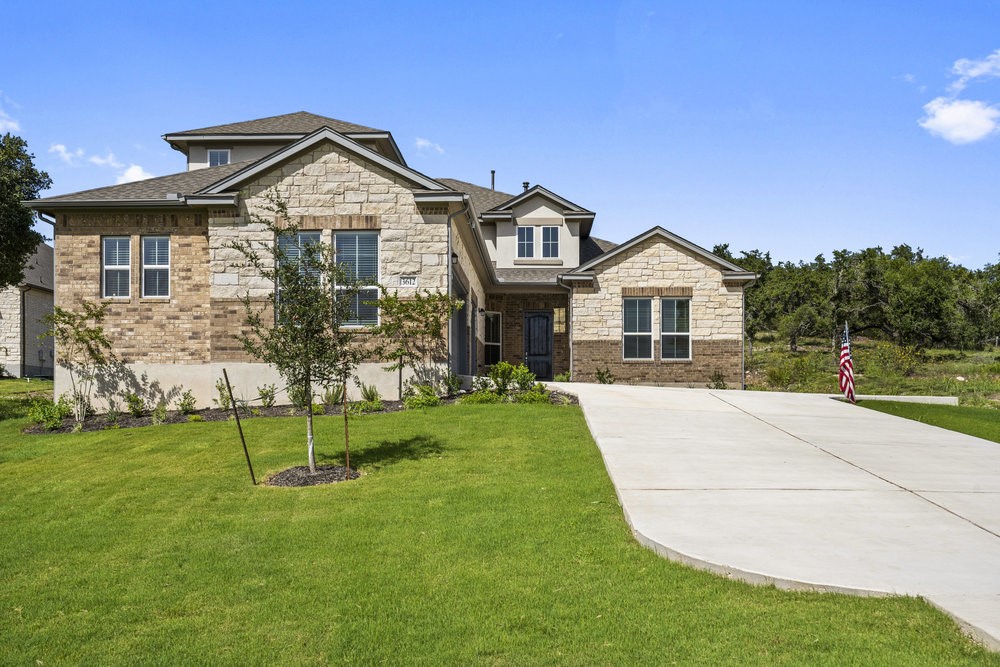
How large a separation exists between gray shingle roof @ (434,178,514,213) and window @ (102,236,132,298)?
11481mm

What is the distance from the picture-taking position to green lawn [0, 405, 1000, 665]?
4.22 meters

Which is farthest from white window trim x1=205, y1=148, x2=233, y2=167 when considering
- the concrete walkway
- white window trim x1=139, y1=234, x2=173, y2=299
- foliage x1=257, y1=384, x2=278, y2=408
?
the concrete walkway

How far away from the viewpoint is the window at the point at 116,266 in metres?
16.8

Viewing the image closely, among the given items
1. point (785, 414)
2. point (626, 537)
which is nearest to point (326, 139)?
point (785, 414)

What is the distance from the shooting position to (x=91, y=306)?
1639 cm

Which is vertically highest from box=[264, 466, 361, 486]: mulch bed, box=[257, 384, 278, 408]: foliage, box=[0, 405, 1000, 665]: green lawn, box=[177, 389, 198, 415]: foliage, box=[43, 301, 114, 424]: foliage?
box=[43, 301, 114, 424]: foliage

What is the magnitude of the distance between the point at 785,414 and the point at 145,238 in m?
14.9

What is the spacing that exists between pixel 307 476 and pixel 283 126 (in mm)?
18260

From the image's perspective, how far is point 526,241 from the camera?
2492cm

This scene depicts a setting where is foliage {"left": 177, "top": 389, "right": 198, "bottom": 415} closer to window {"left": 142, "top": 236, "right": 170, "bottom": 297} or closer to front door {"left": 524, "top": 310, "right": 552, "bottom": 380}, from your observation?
window {"left": 142, "top": 236, "right": 170, "bottom": 297}

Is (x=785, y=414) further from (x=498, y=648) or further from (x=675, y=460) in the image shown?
(x=498, y=648)

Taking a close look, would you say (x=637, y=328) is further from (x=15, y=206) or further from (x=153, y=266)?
(x=15, y=206)

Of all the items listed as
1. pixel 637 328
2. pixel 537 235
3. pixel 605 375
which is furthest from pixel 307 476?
pixel 537 235

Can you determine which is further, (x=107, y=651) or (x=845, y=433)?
(x=845, y=433)
